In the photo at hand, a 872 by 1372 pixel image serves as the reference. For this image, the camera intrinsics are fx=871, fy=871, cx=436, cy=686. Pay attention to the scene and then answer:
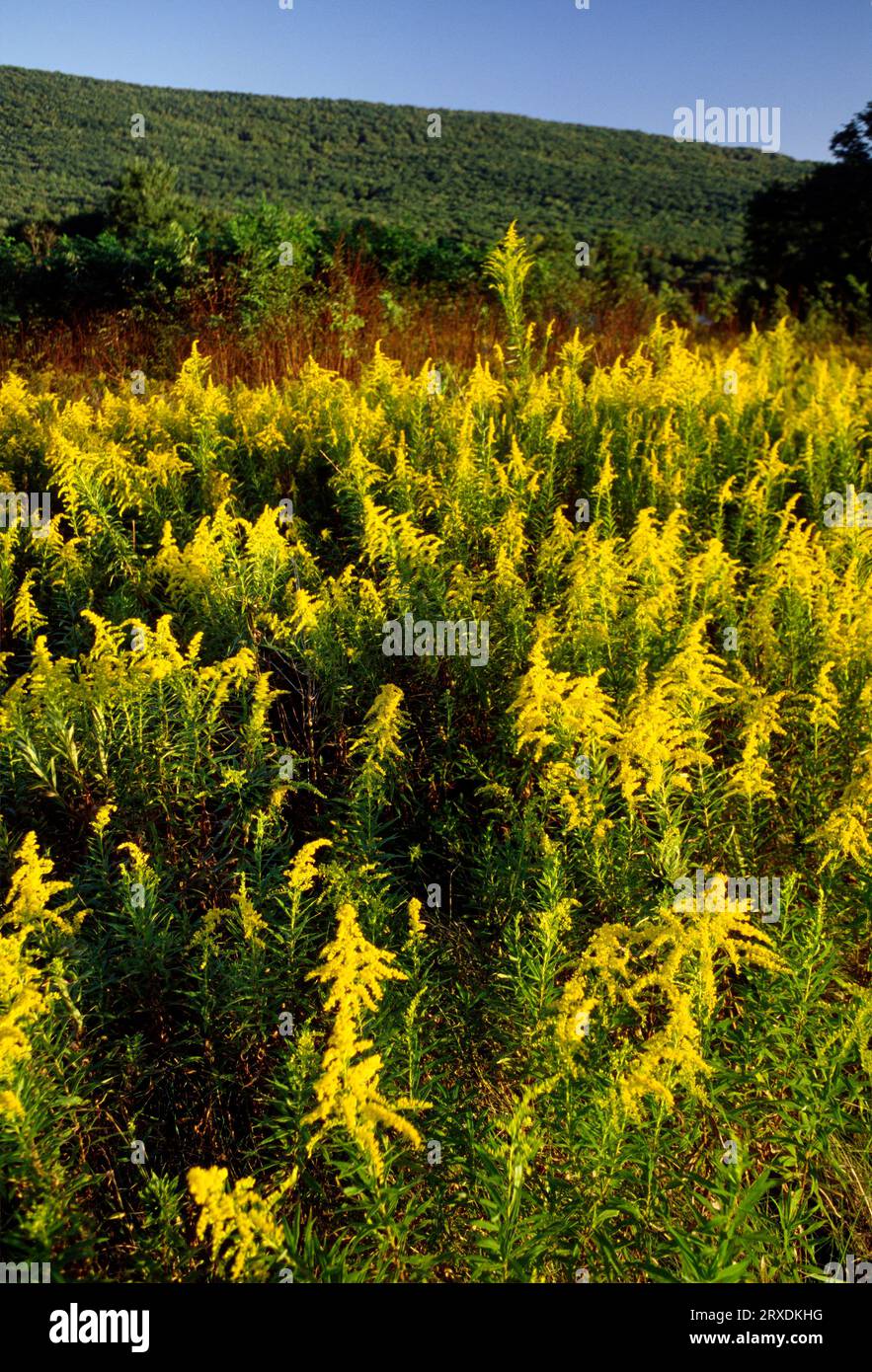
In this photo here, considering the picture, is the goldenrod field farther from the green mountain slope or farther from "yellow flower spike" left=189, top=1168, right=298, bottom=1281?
the green mountain slope

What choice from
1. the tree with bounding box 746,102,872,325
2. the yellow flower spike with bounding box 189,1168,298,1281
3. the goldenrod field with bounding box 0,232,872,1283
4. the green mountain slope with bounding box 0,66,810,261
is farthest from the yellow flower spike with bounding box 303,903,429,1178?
the green mountain slope with bounding box 0,66,810,261

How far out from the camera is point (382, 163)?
45.3 meters

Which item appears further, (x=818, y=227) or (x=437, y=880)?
(x=818, y=227)

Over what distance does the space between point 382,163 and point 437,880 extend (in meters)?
50.7

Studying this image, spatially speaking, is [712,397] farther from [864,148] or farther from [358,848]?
[864,148]

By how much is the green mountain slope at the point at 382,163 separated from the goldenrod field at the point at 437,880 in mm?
23577

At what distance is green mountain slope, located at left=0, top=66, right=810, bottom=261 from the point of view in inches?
1238

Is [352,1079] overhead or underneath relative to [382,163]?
underneath

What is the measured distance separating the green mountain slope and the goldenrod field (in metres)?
23.6

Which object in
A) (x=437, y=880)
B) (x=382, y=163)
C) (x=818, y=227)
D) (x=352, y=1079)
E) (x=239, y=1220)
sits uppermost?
(x=382, y=163)

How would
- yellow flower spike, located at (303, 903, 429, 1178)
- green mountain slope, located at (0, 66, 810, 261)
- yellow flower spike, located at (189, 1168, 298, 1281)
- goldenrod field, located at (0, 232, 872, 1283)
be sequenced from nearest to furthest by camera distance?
yellow flower spike, located at (189, 1168, 298, 1281), yellow flower spike, located at (303, 903, 429, 1178), goldenrod field, located at (0, 232, 872, 1283), green mountain slope, located at (0, 66, 810, 261)

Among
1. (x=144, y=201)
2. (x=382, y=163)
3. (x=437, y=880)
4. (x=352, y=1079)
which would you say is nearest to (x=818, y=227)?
(x=144, y=201)

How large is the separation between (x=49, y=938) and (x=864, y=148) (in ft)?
58.6

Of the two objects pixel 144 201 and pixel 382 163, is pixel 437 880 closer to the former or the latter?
pixel 144 201
